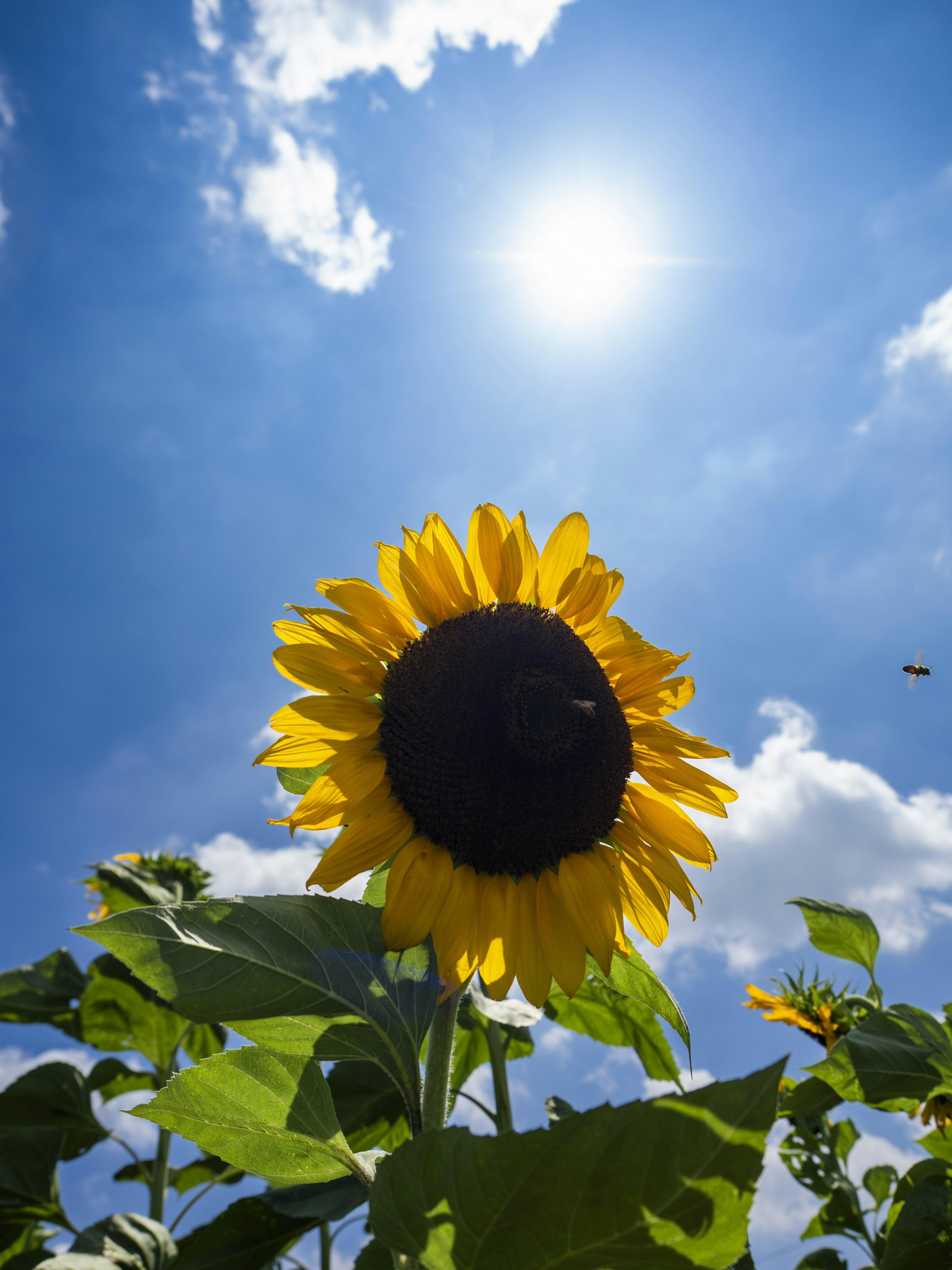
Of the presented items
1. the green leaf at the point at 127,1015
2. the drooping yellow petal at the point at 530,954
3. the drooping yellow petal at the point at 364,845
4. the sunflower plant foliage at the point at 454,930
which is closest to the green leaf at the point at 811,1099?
the sunflower plant foliage at the point at 454,930

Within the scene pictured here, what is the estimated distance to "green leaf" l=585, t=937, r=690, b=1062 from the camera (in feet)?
5.11

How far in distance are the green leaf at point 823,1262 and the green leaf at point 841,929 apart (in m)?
1.47

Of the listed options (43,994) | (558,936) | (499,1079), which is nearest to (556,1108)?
(499,1079)

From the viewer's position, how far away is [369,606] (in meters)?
1.81

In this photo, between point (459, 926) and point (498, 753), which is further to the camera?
point (498, 753)

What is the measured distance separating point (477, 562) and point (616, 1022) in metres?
2.10

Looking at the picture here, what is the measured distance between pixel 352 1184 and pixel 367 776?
1201 millimetres

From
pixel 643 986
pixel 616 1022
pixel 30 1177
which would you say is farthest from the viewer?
pixel 30 1177

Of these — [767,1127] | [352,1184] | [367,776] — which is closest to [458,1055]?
[352,1184]

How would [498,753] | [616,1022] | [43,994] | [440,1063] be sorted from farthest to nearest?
[43,994] < [616,1022] < [498,753] < [440,1063]

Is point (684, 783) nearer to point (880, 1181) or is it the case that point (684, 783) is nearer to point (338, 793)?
point (338, 793)

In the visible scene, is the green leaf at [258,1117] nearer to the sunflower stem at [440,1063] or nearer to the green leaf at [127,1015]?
the sunflower stem at [440,1063]

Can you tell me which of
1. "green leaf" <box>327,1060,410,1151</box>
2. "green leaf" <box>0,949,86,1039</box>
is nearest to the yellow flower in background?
"green leaf" <box>327,1060,410,1151</box>

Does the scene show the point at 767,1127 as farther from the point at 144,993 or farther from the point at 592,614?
the point at 144,993
